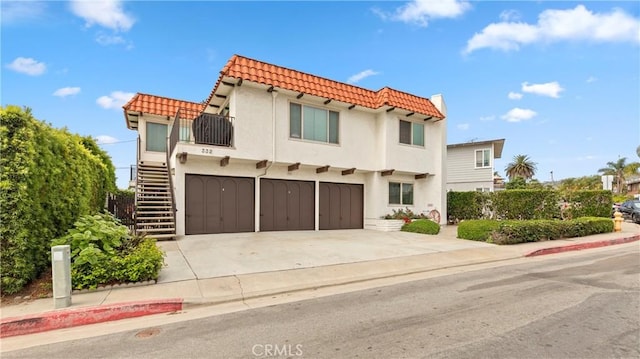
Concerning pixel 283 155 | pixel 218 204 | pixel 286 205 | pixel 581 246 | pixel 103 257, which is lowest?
pixel 581 246

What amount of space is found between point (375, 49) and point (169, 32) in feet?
30.7

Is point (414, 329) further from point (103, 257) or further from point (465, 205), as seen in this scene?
point (465, 205)

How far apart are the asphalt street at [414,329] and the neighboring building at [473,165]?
22651mm

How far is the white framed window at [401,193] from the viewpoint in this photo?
17344 mm

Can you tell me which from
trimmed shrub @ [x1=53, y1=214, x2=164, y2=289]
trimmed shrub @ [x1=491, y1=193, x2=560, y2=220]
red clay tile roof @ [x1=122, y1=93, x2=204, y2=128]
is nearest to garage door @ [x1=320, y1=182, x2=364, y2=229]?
trimmed shrub @ [x1=491, y1=193, x2=560, y2=220]

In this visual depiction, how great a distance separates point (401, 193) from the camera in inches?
694

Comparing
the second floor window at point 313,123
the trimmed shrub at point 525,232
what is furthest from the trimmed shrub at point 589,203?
the second floor window at point 313,123

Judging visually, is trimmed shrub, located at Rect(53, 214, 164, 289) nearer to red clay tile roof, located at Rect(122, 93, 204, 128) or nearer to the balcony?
the balcony

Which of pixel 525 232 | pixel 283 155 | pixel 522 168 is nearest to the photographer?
pixel 525 232

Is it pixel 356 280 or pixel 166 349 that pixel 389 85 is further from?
pixel 166 349

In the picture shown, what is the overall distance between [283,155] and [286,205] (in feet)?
7.65

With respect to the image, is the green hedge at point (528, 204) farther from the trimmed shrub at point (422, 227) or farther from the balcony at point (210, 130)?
the balcony at point (210, 130)

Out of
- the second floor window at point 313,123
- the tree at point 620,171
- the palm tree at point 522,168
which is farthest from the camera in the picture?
the tree at point 620,171

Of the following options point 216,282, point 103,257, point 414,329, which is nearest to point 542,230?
point 414,329
